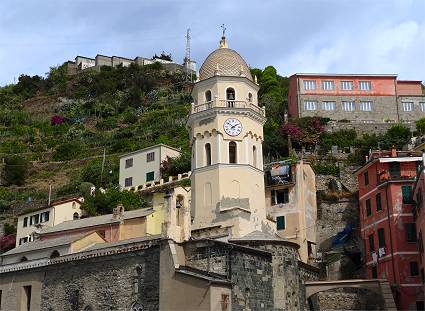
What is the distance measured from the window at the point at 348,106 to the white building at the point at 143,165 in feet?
67.8

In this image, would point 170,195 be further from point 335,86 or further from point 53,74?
point 53,74

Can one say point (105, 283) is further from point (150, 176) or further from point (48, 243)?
point (150, 176)

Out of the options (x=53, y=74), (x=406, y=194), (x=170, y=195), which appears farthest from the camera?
(x=53, y=74)

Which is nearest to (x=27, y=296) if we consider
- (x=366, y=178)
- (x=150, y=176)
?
(x=366, y=178)

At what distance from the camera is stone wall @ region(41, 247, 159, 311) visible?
35.3 metres

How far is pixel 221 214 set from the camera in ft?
129

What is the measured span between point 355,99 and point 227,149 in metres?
39.4

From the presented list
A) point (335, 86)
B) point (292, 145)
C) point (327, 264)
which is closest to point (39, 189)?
point (292, 145)

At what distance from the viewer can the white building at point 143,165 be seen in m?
69.2

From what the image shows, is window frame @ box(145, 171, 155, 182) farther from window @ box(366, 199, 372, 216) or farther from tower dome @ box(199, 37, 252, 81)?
window @ box(366, 199, 372, 216)

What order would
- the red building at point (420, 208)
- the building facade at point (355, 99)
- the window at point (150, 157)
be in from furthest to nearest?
1. the building facade at point (355, 99)
2. the window at point (150, 157)
3. the red building at point (420, 208)

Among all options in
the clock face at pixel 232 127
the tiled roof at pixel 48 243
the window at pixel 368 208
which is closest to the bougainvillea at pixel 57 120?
the tiled roof at pixel 48 243

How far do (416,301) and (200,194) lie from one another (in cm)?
1625

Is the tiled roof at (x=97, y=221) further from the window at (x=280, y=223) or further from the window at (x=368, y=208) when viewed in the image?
the window at (x=368, y=208)
